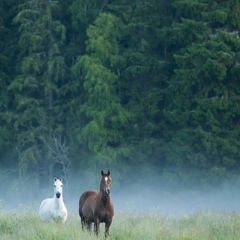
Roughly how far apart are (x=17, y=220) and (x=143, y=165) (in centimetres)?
1800

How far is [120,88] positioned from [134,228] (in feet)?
64.8

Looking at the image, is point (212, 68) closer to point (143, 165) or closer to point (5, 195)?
point (143, 165)

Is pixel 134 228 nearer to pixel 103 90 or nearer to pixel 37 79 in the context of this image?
pixel 103 90

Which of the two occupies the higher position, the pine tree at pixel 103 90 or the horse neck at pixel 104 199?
the pine tree at pixel 103 90

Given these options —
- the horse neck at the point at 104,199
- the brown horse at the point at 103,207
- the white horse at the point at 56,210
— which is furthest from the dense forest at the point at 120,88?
the horse neck at the point at 104,199

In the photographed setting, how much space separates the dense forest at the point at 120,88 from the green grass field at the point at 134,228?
13.4m

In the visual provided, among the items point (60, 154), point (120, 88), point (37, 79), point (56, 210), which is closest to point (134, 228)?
point (56, 210)

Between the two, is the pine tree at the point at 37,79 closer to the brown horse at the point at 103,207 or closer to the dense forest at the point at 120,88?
the dense forest at the point at 120,88

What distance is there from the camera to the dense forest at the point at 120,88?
3303cm

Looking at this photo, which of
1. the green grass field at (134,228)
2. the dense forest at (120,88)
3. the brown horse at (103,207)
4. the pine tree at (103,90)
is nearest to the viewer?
the green grass field at (134,228)

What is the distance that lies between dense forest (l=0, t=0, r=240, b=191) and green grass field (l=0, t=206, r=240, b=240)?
13.4m

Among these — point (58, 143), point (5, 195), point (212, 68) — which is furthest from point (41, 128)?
point (212, 68)

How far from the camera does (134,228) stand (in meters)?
17.0

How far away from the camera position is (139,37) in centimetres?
3631
